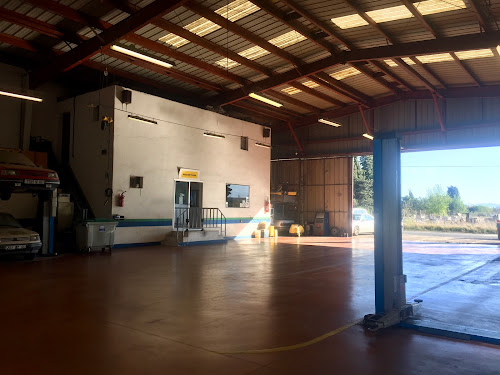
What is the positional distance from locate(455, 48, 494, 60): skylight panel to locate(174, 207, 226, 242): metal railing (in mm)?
11264

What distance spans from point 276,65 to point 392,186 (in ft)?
36.0

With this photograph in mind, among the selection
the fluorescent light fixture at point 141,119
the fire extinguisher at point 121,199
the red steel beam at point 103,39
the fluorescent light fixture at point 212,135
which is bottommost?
the fire extinguisher at point 121,199

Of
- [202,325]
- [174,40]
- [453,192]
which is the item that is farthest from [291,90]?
[453,192]

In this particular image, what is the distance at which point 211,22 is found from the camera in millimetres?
11648

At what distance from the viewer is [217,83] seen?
16875mm

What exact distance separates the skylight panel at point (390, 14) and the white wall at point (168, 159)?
8.22 m

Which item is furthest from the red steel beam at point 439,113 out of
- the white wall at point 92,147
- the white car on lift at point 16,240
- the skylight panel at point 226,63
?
the white car on lift at point 16,240

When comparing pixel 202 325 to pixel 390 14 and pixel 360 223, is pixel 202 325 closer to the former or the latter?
pixel 390 14

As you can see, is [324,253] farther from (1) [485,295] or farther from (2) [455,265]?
(1) [485,295]

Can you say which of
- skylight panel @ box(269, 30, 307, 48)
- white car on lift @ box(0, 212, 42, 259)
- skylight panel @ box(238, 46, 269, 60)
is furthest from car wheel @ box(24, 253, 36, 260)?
skylight panel @ box(269, 30, 307, 48)

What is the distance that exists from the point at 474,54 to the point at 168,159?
1195 centimetres

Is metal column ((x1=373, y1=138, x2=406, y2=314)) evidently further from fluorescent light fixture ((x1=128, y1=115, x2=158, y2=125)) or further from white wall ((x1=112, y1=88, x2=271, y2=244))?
white wall ((x1=112, y1=88, x2=271, y2=244))

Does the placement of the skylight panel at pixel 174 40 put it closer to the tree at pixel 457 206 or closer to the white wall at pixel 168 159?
the white wall at pixel 168 159

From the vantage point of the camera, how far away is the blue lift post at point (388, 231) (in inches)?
197
